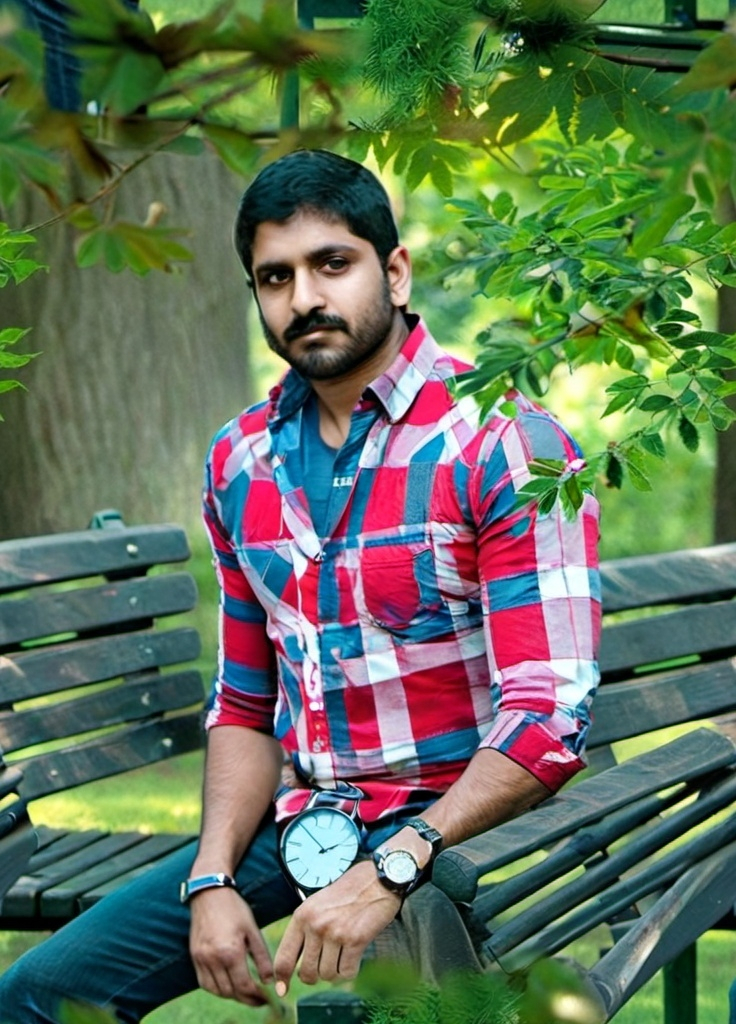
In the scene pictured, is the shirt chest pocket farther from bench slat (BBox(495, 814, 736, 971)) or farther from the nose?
bench slat (BBox(495, 814, 736, 971))

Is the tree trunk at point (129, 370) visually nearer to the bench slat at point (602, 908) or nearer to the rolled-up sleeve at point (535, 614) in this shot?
the rolled-up sleeve at point (535, 614)

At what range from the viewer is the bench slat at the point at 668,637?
360 centimetres

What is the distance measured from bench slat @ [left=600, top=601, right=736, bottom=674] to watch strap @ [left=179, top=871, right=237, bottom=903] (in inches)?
40.7

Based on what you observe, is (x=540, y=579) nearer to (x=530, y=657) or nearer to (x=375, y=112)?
(x=530, y=657)

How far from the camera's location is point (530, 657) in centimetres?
273

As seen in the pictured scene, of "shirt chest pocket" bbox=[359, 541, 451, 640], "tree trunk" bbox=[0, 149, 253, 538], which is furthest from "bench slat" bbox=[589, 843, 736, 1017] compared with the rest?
"tree trunk" bbox=[0, 149, 253, 538]

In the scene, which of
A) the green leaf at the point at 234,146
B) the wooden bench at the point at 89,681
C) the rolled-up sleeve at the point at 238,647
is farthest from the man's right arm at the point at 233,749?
the green leaf at the point at 234,146

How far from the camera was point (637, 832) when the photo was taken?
3551 mm

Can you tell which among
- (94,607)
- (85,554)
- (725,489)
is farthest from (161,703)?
(725,489)

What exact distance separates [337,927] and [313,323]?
1.07 meters

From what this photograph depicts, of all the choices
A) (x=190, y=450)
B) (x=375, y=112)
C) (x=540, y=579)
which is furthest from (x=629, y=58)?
(x=190, y=450)

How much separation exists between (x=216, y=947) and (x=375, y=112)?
1.60m

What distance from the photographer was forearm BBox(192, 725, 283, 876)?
301 centimetres

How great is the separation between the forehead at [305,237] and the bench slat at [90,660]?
110 cm
